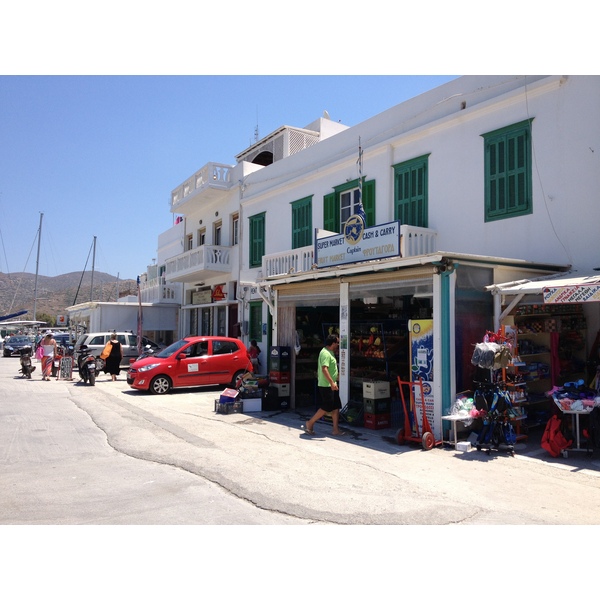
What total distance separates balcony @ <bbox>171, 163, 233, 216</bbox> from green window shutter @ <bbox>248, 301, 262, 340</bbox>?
5.37m

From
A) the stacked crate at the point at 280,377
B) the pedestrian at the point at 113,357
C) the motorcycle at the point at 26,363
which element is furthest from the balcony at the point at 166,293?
the stacked crate at the point at 280,377

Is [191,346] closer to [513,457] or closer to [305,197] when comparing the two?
[305,197]

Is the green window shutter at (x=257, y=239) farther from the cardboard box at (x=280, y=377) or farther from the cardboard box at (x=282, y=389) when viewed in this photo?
the cardboard box at (x=282, y=389)

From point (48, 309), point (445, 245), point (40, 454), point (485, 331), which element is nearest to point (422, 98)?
point (445, 245)

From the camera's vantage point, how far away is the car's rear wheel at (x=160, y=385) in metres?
14.8

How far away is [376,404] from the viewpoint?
33.1 ft

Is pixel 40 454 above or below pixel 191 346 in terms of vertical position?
below

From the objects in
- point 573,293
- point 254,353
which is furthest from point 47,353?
point 573,293

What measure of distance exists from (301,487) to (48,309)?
100868mm

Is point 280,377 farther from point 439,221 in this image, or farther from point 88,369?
point 88,369

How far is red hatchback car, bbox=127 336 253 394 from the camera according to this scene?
14.8 metres

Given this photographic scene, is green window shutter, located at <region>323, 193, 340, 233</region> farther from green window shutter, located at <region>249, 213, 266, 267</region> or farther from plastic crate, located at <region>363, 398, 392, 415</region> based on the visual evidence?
plastic crate, located at <region>363, 398, 392, 415</region>

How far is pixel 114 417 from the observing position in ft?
36.4

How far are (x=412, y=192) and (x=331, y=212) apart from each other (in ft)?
10.4
